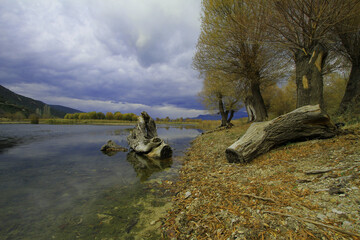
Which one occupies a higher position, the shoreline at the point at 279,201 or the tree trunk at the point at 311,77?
the tree trunk at the point at 311,77

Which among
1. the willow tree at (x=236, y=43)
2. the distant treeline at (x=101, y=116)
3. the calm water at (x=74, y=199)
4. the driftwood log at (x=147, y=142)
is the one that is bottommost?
the calm water at (x=74, y=199)

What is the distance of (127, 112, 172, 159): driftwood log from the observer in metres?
10.5

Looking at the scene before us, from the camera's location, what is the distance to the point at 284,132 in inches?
263

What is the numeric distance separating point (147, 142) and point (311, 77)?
37.5 feet

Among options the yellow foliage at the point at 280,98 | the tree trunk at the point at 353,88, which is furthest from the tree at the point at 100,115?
the tree trunk at the point at 353,88

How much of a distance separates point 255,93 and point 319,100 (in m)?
7.32

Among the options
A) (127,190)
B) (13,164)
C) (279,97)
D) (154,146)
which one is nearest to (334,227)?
(127,190)

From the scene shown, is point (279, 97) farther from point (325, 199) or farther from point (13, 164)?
point (13, 164)

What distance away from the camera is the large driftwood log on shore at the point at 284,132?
638cm

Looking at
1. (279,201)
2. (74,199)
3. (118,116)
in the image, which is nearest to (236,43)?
(279,201)

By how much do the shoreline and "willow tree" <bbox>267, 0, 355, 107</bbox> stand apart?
4.01 m

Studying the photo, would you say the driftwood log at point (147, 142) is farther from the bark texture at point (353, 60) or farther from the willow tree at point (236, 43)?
the bark texture at point (353, 60)

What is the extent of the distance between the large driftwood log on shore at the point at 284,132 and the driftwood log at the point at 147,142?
4904 millimetres

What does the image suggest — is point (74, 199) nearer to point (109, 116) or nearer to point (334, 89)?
point (334, 89)
